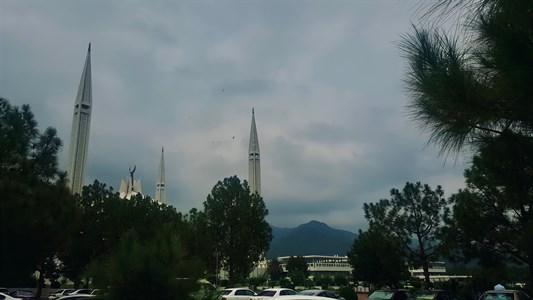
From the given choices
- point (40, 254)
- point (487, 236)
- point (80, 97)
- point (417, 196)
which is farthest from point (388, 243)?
point (80, 97)

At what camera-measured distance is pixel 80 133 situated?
71.2 meters

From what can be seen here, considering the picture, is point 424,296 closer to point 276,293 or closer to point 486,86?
point 276,293

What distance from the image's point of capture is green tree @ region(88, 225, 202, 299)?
7562 millimetres

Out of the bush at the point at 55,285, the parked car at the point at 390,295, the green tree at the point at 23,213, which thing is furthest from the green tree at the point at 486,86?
the bush at the point at 55,285

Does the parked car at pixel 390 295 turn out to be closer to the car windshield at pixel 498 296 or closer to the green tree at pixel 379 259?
the car windshield at pixel 498 296

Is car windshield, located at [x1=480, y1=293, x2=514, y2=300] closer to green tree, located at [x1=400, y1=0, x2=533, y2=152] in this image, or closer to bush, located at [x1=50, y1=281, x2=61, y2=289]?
green tree, located at [x1=400, y1=0, x2=533, y2=152]

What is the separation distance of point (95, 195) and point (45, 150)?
20703mm

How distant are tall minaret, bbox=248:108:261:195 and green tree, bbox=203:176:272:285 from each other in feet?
160

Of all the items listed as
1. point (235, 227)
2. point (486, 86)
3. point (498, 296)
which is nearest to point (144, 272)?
point (486, 86)

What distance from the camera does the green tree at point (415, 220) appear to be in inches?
1245

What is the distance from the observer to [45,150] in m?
16.7

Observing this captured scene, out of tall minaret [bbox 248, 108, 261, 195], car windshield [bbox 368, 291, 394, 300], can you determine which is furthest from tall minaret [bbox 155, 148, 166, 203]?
car windshield [bbox 368, 291, 394, 300]

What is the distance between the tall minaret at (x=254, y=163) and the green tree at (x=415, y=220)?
179 feet

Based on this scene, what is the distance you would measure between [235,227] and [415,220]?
13178 millimetres
